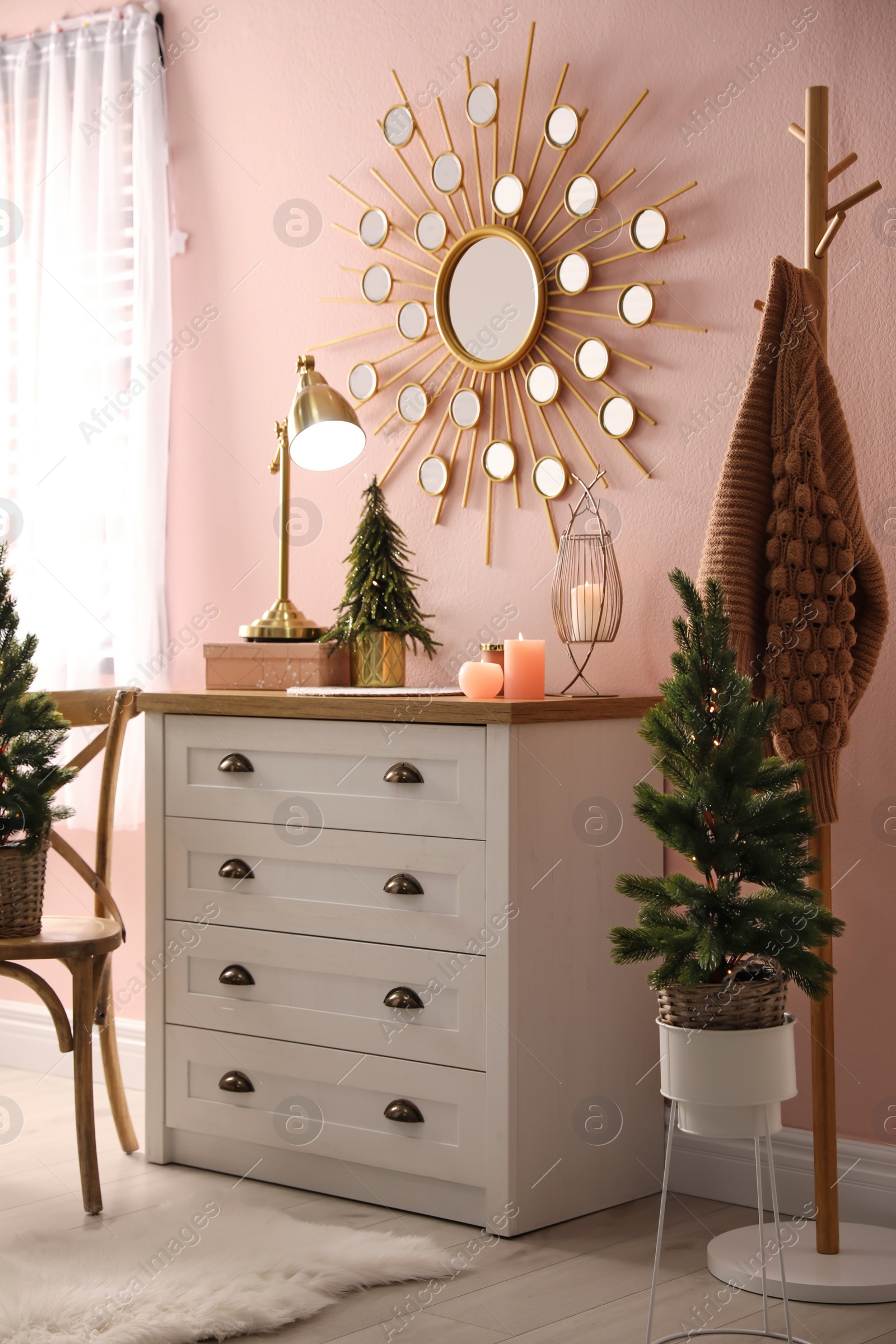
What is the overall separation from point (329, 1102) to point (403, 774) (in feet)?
2.06

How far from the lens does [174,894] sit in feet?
9.05

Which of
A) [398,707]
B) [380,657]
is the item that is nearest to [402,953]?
[398,707]

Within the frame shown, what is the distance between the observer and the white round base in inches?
83.4

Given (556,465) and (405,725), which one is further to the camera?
(556,465)

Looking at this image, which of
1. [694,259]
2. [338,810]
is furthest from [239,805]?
[694,259]

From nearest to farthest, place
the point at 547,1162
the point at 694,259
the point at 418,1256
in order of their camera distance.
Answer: the point at 418,1256, the point at 547,1162, the point at 694,259

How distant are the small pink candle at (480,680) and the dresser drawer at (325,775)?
0.14 metres

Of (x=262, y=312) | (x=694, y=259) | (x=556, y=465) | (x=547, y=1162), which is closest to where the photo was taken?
(x=547, y=1162)

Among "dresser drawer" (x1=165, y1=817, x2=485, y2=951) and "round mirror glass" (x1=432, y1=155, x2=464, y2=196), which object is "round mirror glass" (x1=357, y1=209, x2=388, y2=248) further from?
"dresser drawer" (x1=165, y1=817, x2=485, y2=951)

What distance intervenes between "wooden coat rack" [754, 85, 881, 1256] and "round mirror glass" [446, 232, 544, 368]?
0.70m

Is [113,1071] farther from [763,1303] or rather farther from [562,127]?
[562,127]

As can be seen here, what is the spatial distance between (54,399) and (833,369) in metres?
1.94

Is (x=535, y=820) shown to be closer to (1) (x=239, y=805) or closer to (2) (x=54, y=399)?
(1) (x=239, y=805)

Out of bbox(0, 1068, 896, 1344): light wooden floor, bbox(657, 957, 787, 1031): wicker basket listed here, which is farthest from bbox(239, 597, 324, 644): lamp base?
bbox(657, 957, 787, 1031): wicker basket
